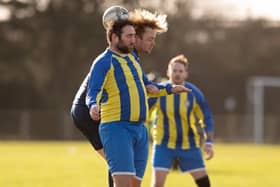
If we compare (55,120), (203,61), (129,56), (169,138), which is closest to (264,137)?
(203,61)

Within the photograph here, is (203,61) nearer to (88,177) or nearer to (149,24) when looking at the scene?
(88,177)

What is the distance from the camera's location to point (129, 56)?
8.55 metres

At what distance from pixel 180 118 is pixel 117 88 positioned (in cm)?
336

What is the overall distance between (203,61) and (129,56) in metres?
46.4

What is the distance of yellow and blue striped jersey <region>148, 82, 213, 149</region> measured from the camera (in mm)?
11578

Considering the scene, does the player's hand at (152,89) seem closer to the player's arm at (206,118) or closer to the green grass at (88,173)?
the player's arm at (206,118)

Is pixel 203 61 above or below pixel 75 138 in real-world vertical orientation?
above

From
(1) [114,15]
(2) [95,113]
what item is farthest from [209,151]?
(2) [95,113]

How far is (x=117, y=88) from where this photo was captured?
840 cm

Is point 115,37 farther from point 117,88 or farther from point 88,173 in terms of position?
point 88,173

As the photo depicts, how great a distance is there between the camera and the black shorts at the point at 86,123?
9.53 metres

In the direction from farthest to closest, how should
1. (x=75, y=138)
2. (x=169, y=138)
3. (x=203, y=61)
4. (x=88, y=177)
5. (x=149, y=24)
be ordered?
(x=203, y=61)
(x=75, y=138)
(x=88, y=177)
(x=169, y=138)
(x=149, y=24)

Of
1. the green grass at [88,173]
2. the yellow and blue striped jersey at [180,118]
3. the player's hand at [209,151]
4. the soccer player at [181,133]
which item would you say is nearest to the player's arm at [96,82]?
the soccer player at [181,133]

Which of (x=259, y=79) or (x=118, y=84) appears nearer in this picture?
(x=118, y=84)
